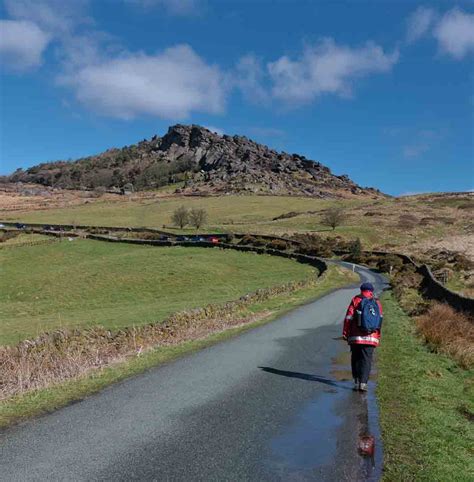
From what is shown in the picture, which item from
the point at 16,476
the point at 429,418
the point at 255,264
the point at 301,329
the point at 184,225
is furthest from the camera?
the point at 184,225

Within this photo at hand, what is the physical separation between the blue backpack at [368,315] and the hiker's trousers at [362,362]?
0.42 metres

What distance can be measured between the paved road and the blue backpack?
4.58ft

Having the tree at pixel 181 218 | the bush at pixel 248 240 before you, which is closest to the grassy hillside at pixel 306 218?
the tree at pixel 181 218

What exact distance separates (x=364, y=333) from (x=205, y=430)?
449 centimetres

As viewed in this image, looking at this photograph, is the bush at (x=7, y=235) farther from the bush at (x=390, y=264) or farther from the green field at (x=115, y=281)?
the bush at (x=390, y=264)

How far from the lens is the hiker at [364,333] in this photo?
37.7ft

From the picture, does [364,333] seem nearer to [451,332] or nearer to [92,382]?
[92,382]

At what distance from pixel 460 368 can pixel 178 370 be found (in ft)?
25.4

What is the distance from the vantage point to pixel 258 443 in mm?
8047

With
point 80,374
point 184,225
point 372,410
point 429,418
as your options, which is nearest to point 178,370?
point 80,374

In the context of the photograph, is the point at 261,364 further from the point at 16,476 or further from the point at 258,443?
the point at 16,476

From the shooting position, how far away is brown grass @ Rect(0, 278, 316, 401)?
1233 cm

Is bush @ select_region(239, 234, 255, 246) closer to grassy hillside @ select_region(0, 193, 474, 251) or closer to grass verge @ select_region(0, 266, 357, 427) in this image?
grassy hillside @ select_region(0, 193, 474, 251)

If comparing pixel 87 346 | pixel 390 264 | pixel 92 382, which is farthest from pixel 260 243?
pixel 92 382
